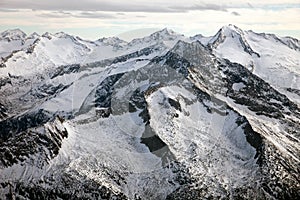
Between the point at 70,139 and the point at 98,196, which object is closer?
the point at 98,196

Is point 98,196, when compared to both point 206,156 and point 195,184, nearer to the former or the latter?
point 195,184

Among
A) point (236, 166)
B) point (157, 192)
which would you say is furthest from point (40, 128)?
point (236, 166)

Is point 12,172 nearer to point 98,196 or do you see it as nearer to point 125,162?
point 98,196

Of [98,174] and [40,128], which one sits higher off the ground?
[40,128]

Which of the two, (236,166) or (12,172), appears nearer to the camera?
(12,172)

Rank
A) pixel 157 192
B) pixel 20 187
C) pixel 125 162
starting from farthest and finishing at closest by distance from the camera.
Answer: pixel 125 162, pixel 157 192, pixel 20 187

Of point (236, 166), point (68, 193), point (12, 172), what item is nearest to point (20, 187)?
point (12, 172)

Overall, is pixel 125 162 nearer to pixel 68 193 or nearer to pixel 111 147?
pixel 111 147

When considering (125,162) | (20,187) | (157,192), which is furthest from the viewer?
(125,162)

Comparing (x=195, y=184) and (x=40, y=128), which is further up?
(x=40, y=128)
